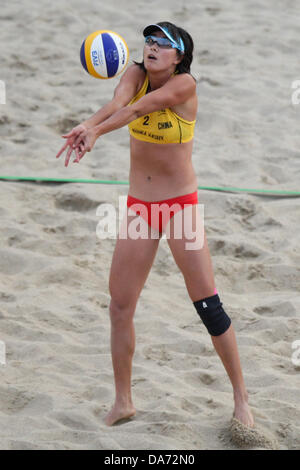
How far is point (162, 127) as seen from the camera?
136 inches

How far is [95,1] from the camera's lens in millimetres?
9102

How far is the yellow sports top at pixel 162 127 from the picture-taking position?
A: 3441 mm

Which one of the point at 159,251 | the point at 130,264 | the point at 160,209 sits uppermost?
the point at 160,209

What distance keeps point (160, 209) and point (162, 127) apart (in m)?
0.36

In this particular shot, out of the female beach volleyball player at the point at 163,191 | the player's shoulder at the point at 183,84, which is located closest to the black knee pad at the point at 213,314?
the female beach volleyball player at the point at 163,191

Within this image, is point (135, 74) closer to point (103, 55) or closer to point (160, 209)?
point (103, 55)

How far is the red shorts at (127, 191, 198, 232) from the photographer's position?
139 inches

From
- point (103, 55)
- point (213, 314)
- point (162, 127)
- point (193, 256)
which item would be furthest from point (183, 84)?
point (213, 314)

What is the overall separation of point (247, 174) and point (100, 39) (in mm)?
2813

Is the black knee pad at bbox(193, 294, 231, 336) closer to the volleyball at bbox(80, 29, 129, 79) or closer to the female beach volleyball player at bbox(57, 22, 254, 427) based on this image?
the female beach volleyball player at bbox(57, 22, 254, 427)

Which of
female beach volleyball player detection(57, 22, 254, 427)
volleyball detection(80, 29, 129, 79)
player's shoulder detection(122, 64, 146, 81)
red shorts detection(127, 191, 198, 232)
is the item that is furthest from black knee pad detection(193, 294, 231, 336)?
volleyball detection(80, 29, 129, 79)

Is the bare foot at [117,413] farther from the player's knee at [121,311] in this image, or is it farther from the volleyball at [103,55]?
the volleyball at [103,55]
